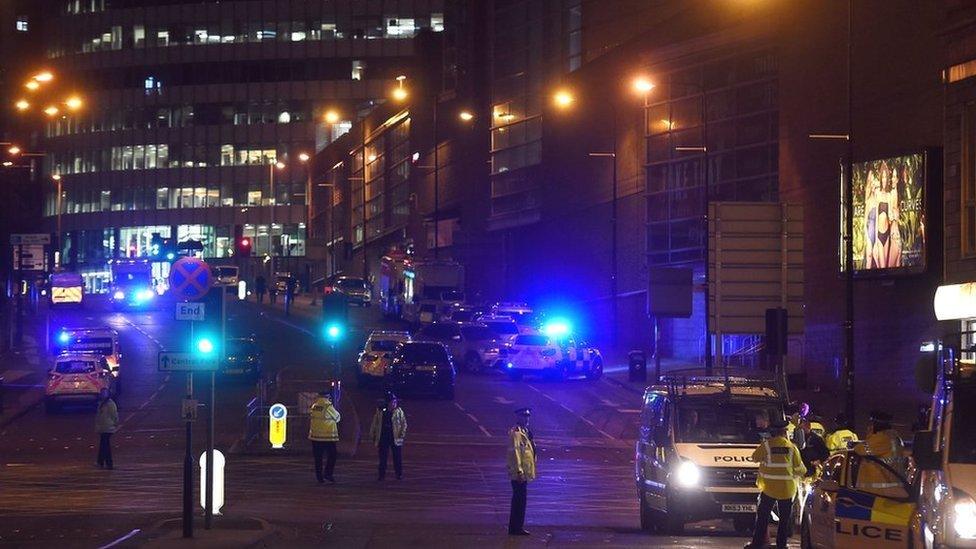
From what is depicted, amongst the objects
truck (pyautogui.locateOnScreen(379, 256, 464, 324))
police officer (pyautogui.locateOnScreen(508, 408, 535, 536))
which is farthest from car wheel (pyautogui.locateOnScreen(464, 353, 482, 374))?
police officer (pyautogui.locateOnScreen(508, 408, 535, 536))

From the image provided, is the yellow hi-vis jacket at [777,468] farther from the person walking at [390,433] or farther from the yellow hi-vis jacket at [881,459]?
the person walking at [390,433]

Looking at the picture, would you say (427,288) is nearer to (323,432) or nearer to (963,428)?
(323,432)

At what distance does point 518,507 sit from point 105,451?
13.0 m

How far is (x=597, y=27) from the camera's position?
269 ft

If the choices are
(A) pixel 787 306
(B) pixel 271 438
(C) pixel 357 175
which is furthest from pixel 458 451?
(C) pixel 357 175

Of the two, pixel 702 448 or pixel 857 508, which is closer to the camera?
pixel 857 508

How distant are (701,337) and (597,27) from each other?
23.4 metres

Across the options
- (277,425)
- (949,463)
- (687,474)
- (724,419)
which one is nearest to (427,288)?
(277,425)

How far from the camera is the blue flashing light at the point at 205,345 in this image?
20.5 meters

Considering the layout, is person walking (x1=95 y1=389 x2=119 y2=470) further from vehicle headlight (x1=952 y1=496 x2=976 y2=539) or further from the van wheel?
vehicle headlight (x1=952 y1=496 x2=976 y2=539)

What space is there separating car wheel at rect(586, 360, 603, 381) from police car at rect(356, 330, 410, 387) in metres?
7.31

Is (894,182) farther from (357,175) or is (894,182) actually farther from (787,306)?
(357,175)

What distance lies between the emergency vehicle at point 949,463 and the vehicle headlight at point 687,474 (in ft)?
21.4

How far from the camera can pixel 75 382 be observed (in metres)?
45.4
